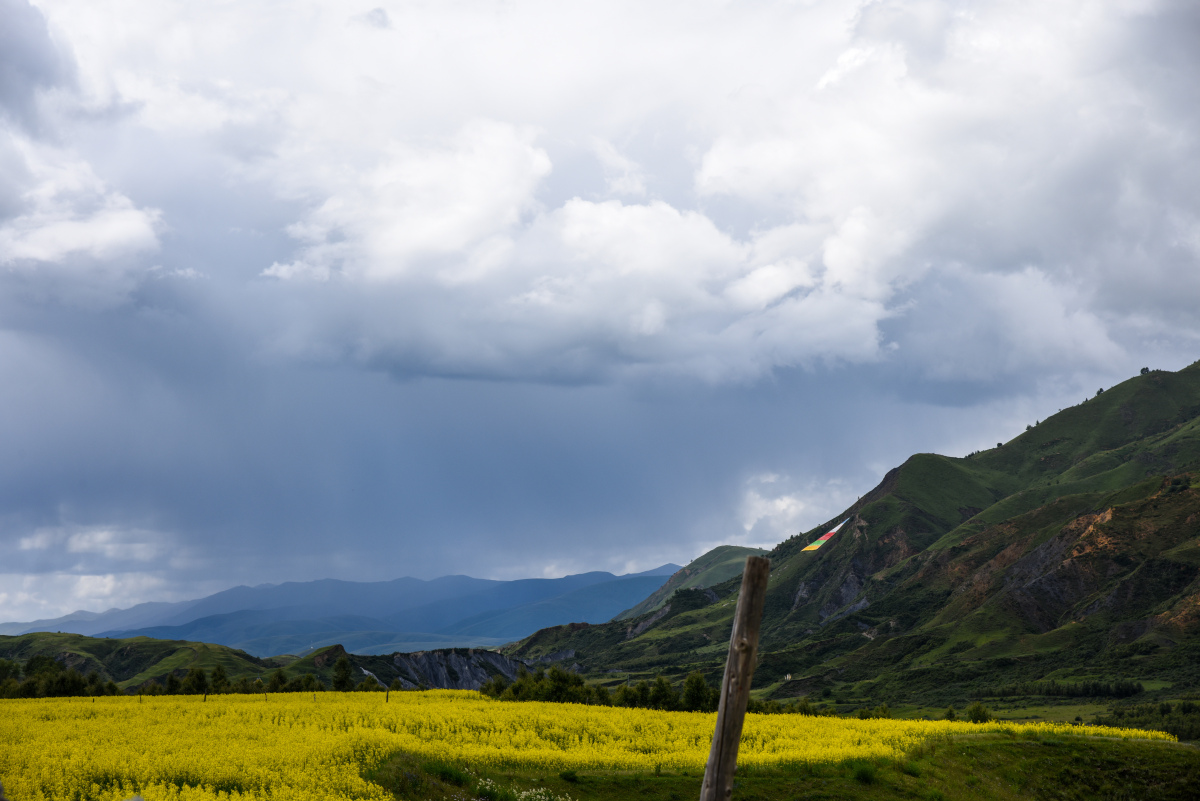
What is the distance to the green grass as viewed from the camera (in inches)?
1238

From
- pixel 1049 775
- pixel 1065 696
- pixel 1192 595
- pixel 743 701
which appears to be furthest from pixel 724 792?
pixel 1192 595

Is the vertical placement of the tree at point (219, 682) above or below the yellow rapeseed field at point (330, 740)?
below

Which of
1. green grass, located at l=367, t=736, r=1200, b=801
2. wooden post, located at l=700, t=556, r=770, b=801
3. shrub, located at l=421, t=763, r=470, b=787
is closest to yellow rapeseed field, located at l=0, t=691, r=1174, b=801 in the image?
green grass, located at l=367, t=736, r=1200, b=801

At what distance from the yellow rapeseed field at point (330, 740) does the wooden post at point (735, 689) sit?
62.1 ft

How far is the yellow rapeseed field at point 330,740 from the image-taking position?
28.8m

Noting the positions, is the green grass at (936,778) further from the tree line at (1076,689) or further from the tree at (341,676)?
the tree line at (1076,689)

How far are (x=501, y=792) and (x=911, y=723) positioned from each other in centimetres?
4116

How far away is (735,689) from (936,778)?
33.0 m

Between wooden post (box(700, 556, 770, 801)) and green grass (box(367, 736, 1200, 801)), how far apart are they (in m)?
19.0

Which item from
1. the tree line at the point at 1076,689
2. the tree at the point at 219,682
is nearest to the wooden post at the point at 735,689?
the tree at the point at 219,682

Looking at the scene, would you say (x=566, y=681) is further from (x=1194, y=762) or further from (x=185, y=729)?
(x=1194, y=762)

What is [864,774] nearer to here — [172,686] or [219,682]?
[219,682]

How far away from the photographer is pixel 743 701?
13398 millimetres

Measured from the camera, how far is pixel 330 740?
3578cm
